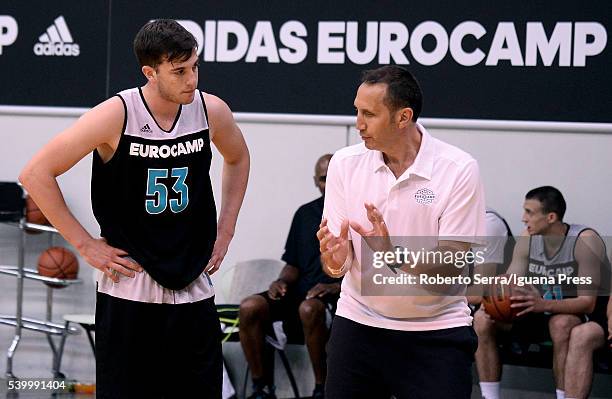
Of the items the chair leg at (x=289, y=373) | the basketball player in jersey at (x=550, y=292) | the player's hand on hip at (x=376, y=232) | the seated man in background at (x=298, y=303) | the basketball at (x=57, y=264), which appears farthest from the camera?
the basketball at (x=57, y=264)

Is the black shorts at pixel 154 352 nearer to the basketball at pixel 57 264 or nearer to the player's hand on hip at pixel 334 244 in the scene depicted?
the player's hand on hip at pixel 334 244

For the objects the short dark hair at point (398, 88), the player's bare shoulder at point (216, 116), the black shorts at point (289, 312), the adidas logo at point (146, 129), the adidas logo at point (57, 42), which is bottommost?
the black shorts at point (289, 312)

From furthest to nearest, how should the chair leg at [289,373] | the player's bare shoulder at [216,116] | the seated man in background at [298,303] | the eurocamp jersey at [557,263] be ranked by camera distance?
the chair leg at [289,373] → the seated man in background at [298,303] → the eurocamp jersey at [557,263] → the player's bare shoulder at [216,116]

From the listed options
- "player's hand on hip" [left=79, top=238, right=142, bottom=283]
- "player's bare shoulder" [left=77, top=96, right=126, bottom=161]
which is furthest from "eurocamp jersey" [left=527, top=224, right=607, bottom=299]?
"player's bare shoulder" [left=77, top=96, right=126, bottom=161]

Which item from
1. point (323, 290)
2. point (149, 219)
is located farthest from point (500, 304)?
point (149, 219)

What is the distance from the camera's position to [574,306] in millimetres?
6625

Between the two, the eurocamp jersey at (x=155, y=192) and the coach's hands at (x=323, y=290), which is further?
the coach's hands at (x=323, y=290)

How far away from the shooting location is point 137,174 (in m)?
3.93

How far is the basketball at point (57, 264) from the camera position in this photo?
7.98 m

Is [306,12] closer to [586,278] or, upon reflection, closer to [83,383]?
[586,278]

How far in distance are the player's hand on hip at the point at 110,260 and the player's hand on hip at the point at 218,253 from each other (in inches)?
12.5

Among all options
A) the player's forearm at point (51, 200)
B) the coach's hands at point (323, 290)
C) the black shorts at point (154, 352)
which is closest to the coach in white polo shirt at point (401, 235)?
the black shorts at point (154, 352)

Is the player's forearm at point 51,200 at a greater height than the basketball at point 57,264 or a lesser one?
greater

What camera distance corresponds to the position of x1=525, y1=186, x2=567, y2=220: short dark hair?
6887mm
